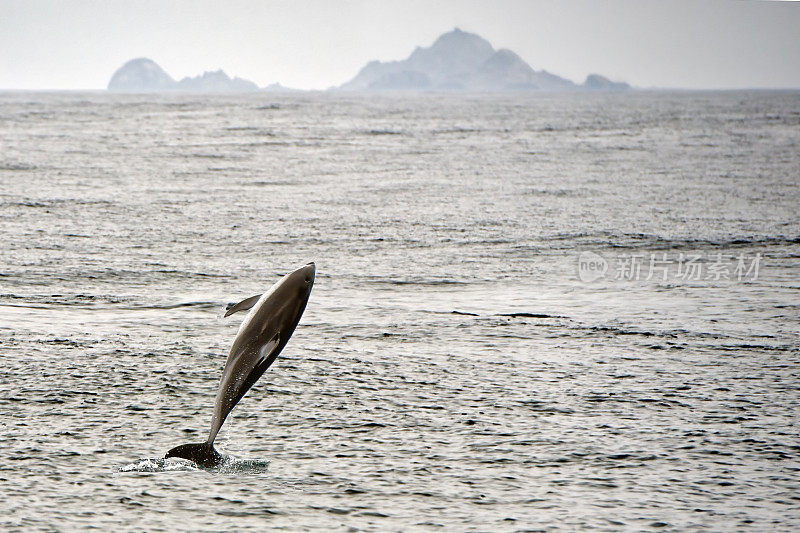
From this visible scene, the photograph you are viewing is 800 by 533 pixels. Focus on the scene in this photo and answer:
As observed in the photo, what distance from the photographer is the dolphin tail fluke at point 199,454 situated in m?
3.26

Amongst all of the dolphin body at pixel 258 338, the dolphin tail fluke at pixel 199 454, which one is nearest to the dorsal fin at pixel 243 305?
the dolphin body at pixel 258 338

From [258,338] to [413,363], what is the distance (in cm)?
173

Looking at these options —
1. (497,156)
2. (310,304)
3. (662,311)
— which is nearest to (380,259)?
(310,304)

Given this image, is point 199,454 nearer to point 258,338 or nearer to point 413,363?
point 258,338

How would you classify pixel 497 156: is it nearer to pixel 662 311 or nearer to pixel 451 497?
pixel 662 311

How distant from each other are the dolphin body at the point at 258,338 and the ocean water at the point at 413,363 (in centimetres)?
30

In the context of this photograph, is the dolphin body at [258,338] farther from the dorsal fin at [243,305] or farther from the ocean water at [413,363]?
the ocean water at [413,363]

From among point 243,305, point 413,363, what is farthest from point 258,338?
point 413,363

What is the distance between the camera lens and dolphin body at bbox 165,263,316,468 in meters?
3.04

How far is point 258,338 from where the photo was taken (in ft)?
10.1

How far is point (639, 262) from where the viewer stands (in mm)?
7531

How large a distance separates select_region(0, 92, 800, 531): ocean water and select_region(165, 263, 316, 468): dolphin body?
30 cm

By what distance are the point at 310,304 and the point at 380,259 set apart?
1691mm

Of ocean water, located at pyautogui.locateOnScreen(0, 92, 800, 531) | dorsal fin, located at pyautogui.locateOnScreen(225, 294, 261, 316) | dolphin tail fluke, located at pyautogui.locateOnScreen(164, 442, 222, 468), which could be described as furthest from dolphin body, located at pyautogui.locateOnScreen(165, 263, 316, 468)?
ocean water, located at pyautogui.locateOnScreen(0, 92, 800, 531)
